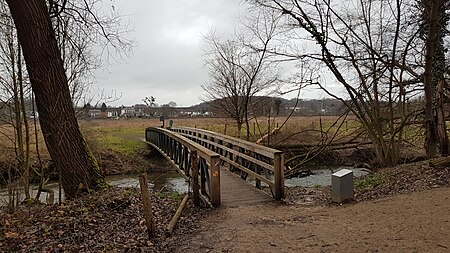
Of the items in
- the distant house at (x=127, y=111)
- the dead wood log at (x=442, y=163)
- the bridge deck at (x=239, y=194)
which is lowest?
the bridge deck at (x=239, y=194)

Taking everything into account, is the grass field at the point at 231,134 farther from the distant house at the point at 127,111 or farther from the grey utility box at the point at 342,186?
the distant house at the point at 127,111

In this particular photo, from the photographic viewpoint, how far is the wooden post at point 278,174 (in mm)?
7098

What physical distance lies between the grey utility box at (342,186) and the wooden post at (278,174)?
3.18ft

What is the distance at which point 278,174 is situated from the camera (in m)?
7.16

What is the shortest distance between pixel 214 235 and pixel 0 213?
3.99 m

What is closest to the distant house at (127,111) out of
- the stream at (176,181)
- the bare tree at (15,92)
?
the stream at (176,181)

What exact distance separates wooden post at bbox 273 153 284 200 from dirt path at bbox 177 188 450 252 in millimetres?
617

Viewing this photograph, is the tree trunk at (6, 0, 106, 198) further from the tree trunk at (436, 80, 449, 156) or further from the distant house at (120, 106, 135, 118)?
the distant house at (120, 106, 135, 118)

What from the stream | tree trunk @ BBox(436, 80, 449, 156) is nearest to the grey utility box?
tree trunk @ BBox(436, 80, 449, 156)

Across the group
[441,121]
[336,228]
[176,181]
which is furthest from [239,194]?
[176,181]

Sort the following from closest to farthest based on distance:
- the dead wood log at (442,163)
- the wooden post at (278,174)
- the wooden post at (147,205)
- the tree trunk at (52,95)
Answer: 1. the wooden post at (147,205)
2. the tree trunk at (52,95)
3. the wooden post at (278,174)
4. the dead wood log at (442,163)

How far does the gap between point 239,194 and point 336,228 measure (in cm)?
297

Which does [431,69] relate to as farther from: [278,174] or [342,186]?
[278,174]

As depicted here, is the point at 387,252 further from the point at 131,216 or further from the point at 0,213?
the point at 0,213
